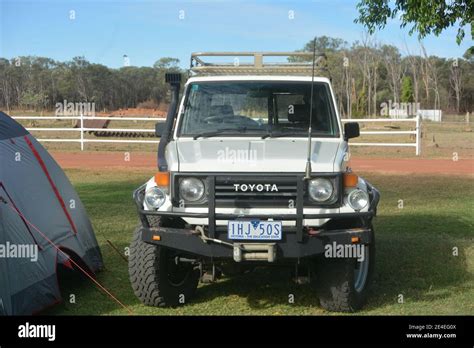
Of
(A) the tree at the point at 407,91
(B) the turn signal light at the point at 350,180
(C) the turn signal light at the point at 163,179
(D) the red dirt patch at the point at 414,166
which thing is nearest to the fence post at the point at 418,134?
(D) the red dirt patch at the point at 414,166

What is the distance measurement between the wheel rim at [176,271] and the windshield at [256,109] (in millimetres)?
1248

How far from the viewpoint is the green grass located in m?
6.21

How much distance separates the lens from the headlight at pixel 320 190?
5.64 metres

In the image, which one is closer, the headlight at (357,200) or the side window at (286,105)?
the headlight at (357,200)

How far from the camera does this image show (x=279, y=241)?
5492 mm

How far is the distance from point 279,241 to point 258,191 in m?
0.47

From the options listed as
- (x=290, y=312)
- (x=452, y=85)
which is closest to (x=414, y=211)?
(x=290, y=312)

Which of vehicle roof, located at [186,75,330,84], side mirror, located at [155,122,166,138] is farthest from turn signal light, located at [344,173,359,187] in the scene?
side mirror, located at [155,122,166,138]

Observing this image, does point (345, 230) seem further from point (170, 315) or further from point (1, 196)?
point (1, 196)

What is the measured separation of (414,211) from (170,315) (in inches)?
274

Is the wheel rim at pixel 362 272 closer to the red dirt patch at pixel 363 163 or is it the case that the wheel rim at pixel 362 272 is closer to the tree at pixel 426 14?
the tree at pixel 426 14

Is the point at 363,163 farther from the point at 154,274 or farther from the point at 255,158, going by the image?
the point at 154,274

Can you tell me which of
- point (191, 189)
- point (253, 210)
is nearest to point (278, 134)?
point (253, 210)

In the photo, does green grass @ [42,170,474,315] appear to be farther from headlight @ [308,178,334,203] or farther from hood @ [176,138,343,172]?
hood @ [176,138,343,172]
